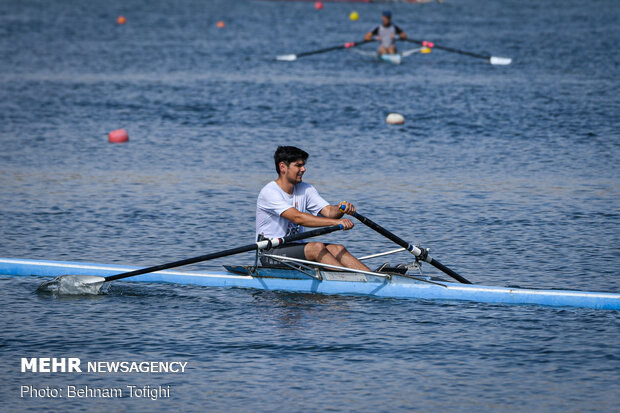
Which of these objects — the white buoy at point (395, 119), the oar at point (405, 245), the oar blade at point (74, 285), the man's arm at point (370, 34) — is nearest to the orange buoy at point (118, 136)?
the white buoy at point (395, 119)

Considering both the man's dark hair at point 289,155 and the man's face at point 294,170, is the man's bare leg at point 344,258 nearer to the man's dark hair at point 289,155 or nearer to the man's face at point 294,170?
the man's face at point 294,170

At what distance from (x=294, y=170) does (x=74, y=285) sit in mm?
2639

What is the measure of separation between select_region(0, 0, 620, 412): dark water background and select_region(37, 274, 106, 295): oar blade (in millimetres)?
165

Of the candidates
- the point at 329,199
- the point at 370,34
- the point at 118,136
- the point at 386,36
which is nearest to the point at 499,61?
the point at 370,34

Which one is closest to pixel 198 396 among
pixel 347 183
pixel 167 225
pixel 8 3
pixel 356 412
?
pixel 356 412

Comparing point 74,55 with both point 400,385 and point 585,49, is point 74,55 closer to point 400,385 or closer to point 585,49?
point 585,49

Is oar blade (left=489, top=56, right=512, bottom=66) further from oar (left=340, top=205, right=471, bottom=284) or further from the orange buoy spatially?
oar (left=340, top=205, right=471, bottom=284)

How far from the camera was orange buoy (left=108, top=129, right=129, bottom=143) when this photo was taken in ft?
70.0

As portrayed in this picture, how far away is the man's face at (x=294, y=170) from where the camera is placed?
11.0 meters

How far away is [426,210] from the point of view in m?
15.6

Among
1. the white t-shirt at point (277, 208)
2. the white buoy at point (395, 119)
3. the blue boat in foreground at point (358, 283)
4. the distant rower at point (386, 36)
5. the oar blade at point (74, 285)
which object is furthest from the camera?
the distant rower at point (386, 36)

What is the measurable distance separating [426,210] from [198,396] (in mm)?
7794

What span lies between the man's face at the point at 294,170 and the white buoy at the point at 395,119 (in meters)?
12.9

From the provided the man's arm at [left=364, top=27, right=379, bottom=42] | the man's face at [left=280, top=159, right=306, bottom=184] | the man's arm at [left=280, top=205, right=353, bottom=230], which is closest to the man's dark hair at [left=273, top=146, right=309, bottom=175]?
the man's face at [left=280, top=159, right=306, bottom=184]
